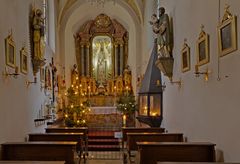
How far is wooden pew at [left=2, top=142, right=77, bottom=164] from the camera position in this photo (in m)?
5.36

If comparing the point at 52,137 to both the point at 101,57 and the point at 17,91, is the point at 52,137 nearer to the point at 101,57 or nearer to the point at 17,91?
the point at 17,91

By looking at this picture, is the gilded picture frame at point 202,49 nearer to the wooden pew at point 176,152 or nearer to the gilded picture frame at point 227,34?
the gilded picture frame at point 227,34

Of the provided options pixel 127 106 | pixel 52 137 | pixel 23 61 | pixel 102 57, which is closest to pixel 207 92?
pixel 52 137

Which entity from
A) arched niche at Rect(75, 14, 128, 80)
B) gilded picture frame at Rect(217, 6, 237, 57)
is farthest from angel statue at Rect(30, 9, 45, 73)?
arched niche at Rect(75, 14, 128, 80)

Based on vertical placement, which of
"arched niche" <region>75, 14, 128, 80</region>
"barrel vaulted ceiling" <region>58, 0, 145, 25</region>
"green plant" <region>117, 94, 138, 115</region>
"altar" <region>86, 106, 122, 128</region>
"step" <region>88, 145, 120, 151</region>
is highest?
"barrel vaulted ceiling" <region>58, 0, 145, 25</region>

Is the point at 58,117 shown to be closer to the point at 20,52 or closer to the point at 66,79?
the point at 66,79

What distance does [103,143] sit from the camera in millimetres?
11867

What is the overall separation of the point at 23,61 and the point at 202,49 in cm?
358

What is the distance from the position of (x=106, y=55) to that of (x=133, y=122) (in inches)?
167

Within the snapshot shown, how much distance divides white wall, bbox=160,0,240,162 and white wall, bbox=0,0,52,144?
3.05m

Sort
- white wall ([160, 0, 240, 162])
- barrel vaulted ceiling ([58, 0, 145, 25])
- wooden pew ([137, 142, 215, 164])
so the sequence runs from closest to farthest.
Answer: white wall ([160, 0, 240, 162]) → wooden pew ([137, 142, 215, 164]) → barrel vaulted ceiling ([58, 0, 145, 25])

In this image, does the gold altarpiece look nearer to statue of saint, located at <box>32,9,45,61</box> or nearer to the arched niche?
the arched niche

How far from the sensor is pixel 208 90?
5180mm

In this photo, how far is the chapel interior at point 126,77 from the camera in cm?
465
